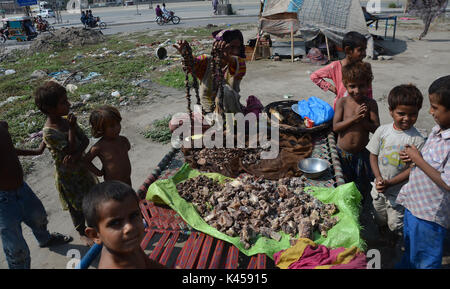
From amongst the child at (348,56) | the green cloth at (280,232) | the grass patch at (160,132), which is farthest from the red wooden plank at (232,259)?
the grass patch at (160,132)

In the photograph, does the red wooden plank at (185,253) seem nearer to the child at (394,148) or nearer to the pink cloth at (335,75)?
the child at (394,148)

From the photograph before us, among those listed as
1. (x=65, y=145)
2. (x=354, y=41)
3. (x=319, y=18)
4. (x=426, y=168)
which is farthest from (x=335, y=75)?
(x=319, y=18)

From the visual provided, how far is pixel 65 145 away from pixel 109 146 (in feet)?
1.21

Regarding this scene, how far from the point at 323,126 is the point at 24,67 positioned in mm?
11745

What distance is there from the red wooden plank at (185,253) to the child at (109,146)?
0.91 meters

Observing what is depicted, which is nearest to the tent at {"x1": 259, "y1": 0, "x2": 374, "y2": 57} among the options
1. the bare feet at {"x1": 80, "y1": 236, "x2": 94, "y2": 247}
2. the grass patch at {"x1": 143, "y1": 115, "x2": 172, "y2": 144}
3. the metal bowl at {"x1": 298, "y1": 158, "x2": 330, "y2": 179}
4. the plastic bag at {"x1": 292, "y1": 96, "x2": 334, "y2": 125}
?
the grass patch at {"x1": 143, "y1": 115, "x2": 172, "y2": 144}

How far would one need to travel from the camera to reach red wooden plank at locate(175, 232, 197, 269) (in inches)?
96.4

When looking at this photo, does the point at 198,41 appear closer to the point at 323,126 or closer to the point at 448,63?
the point at 448,63

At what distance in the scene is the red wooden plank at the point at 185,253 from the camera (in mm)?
2448

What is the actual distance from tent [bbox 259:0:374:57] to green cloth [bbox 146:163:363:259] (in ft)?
27.4

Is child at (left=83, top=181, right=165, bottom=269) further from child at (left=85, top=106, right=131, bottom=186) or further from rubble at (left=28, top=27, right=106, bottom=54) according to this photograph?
rubble at (left=28, top=27, right=106, bottom=54)

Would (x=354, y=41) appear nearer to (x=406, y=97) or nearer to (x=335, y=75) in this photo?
(x=335, y=75)

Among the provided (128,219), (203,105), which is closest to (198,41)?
(203,105)

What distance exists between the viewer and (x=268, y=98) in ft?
24.1
